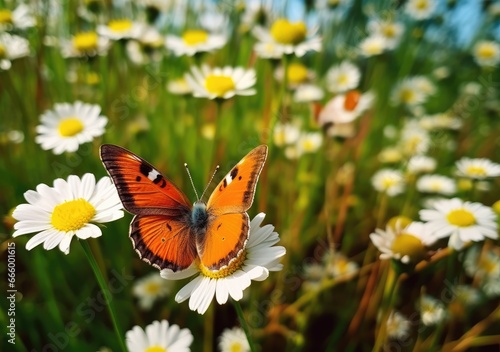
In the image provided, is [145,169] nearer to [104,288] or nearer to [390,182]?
[104,288]

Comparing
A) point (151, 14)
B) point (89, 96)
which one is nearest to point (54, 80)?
point (89, 96)

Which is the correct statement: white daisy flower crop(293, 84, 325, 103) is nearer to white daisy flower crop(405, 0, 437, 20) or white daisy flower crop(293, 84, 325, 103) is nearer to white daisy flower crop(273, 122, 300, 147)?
white daisy flower crop(273, 122, 300, 147)

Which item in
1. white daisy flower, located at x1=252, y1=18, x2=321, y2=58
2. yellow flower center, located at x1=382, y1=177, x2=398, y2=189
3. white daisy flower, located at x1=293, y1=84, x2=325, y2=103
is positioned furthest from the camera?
white daisy flower, located at x1=293, y1=84, x2=325, y2=103

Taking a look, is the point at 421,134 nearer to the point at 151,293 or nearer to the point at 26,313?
the point at 151,293

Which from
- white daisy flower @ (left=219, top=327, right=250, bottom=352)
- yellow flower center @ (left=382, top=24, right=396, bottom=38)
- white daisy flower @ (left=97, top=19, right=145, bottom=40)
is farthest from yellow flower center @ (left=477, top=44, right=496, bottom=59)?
white daisy flower @ (left=219, top=327, right=250, bottom=352)

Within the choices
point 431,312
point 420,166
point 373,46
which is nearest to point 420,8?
point 373,46

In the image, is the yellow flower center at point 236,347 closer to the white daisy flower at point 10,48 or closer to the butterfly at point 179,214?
the butterfly at point 179,214
